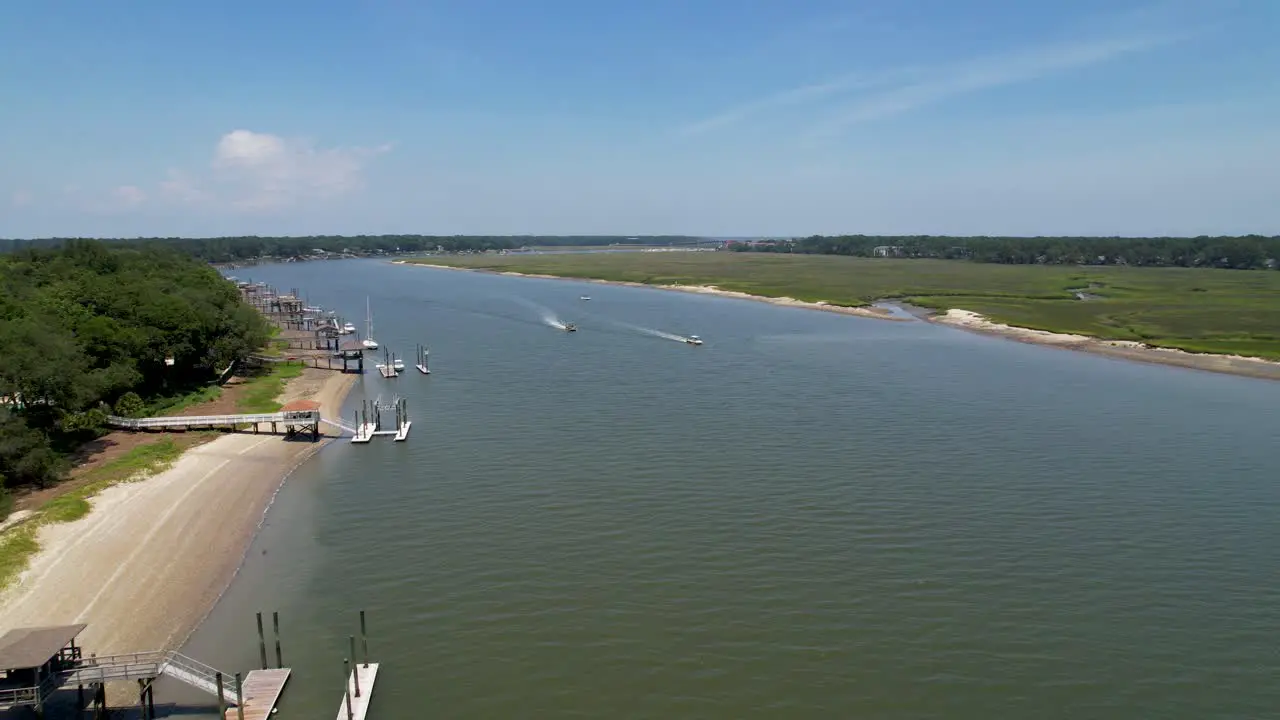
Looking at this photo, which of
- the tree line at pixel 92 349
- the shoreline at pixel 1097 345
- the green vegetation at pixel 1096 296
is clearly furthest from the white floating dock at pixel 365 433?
the green vegetation at pixel 1096 296

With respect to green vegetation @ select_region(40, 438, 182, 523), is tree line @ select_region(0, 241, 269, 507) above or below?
above

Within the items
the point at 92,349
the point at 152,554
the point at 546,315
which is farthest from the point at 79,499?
the point at 546,315

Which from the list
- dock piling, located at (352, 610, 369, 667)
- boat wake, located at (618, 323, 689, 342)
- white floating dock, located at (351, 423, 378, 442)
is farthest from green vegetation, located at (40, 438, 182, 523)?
boat wake, located at (618, 323, 689, 342)

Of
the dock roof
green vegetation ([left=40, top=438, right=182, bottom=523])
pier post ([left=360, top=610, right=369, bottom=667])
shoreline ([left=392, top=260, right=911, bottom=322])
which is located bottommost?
pier post ([left=360, top=610, right=369, bottom=667])

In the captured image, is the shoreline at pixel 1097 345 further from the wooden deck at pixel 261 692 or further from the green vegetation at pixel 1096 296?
the wooden deck at pixel 261 692

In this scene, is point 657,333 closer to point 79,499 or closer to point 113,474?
point 113,474

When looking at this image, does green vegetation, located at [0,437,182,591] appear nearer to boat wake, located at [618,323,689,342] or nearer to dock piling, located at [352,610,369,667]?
dock piling, located at [352,610,369,667]

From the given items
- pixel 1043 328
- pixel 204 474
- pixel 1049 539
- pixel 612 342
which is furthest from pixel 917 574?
pixel 1043 328
